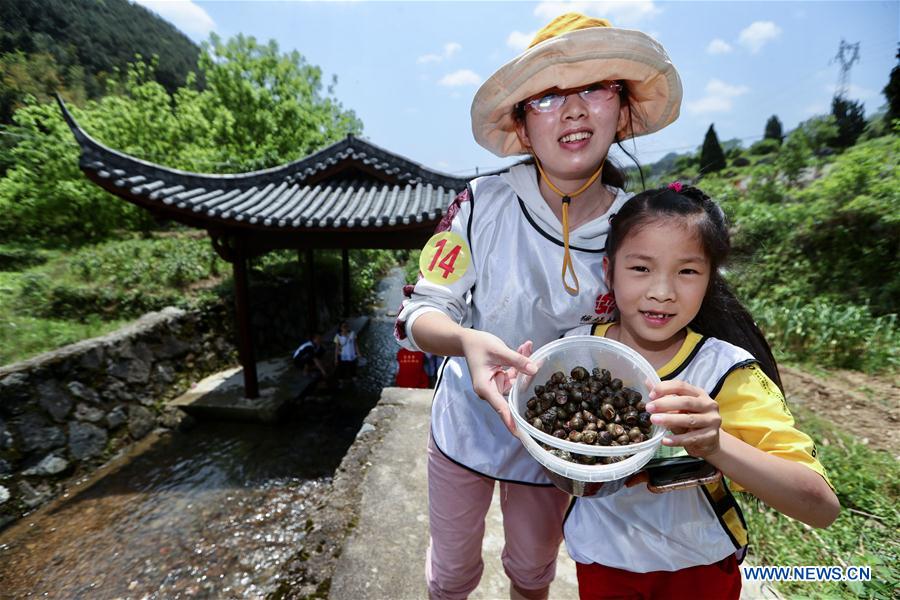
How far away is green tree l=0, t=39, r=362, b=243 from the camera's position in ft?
34.2

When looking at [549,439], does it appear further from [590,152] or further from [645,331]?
[590,152]

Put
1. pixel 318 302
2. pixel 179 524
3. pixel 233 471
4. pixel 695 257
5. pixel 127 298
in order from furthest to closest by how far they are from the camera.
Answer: pixel 318 302
pixel 127 298
pixel 233 471
pixel 179 524
pixel 695 257

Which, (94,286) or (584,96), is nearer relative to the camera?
(584,96)

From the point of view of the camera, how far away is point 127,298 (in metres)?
7.23

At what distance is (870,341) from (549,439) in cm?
716

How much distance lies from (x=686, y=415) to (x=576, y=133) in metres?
0.92

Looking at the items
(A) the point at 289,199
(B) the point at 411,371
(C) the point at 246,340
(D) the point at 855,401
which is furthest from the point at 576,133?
(C) the point at 246,340

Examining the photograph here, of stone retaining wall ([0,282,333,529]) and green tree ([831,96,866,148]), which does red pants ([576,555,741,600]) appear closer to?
stone retaining wall ([0,282,333,529])

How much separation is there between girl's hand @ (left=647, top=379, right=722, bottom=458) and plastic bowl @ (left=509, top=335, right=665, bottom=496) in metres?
0.06

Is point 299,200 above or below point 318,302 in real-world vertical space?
above

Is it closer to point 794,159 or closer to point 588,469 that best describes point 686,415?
point 588,469

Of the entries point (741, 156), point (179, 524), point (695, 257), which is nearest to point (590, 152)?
point (695, 257)

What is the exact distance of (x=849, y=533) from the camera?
9.07 ft

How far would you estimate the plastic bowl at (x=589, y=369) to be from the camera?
3.08ft
